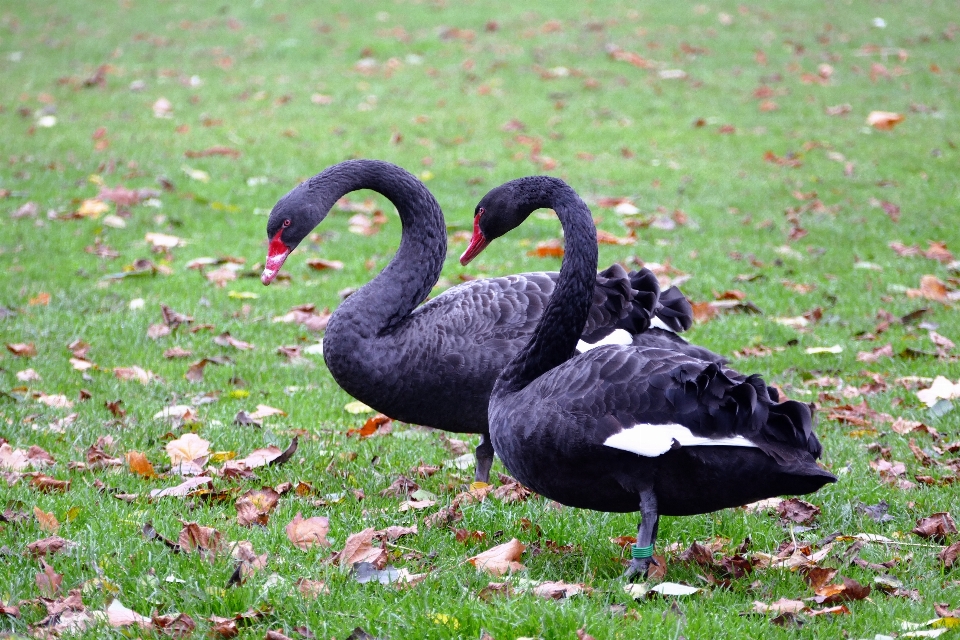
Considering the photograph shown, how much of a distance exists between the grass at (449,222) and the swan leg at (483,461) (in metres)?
0.12

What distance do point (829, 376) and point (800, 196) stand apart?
3.92m

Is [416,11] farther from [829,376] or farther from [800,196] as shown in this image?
[829,376]

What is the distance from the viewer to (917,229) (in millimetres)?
7531

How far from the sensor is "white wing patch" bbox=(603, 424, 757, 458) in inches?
102

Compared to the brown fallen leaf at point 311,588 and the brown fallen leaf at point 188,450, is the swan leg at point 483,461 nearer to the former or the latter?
the brown fallen leaf at point 188,450

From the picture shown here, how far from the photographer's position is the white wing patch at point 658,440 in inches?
102

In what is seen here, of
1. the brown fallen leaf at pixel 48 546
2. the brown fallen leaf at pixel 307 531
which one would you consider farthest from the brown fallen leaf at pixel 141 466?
the brown fallen leaf at pixel 307 531

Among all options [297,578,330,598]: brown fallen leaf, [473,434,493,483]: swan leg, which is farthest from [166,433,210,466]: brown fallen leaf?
[297,578,330,598]: brown fallen leaf

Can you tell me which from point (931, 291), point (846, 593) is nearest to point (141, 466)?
point (846, 593)

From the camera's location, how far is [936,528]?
3.15 m

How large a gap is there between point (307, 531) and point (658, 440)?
1167mm

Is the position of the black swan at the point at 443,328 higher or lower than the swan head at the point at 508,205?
lower

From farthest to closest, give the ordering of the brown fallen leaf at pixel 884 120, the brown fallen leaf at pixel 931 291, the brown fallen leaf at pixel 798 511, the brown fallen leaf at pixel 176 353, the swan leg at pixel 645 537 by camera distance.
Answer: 1. the brown fallen leaf at pixel 884 120
2. the brown fallen leaf at pixel 931 291
3. the brown fallen leaf at pixel 176 353
4. the brown fallen leaf at pixel 798 511
5. the swan leg at pixel 645 537

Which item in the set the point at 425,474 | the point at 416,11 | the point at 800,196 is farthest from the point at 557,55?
the point at 425,474
